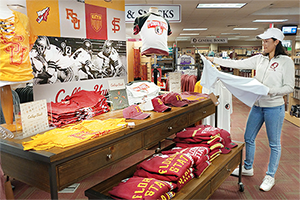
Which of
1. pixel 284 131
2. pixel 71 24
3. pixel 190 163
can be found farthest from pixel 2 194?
pixel 284 131

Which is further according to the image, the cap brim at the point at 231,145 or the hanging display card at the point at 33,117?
the cap brim at the point at 231,145

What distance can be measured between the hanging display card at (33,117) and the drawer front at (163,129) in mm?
757

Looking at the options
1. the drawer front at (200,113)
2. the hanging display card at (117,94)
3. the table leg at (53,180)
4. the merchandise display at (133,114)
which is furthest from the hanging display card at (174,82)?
the table leg at (53,180)

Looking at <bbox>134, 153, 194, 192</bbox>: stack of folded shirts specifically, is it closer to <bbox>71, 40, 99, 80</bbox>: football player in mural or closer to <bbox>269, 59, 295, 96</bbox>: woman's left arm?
<bbox>269, 59, 295, 96</bbox>: woman's left arm

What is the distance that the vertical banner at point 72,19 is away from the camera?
2.94 metres

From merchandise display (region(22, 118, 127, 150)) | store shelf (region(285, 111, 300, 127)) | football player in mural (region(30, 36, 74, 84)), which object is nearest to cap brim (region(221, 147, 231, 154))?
merchandise display (region(22, 118, 127, 150))

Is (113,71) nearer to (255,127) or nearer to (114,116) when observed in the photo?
(114,116)

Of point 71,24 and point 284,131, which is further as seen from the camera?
point 284,131

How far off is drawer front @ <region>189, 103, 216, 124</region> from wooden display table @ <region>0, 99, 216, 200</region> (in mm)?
768

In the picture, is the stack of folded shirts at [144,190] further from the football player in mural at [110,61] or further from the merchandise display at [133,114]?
the football player in mural at [110,61]

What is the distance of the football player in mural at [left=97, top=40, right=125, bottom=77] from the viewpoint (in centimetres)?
358

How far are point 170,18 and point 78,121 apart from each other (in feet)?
11.7

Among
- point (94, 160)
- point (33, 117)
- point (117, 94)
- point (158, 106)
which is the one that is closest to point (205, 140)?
point (158, 106)

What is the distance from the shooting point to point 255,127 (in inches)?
116
